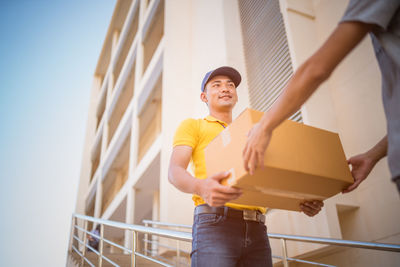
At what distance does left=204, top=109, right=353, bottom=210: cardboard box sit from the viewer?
44.5 inches

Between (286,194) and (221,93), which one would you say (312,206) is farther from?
(221,93)

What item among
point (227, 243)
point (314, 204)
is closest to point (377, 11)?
point (314, 204)

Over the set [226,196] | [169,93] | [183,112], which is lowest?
[226,196]

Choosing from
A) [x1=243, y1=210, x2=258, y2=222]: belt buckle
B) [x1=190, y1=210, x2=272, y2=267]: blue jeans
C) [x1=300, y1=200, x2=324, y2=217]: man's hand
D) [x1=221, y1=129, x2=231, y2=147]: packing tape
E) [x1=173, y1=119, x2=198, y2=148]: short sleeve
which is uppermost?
[x1=173, y1=119, x2=198, y2=148]: short sleeve

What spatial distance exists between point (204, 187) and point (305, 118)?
2.44 metres

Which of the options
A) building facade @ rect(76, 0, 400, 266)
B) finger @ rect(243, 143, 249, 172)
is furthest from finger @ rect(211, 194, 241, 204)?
building facade @ rect(76, 0, 400, 266)

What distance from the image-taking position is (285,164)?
1.12 m

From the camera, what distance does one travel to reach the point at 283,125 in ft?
4.00

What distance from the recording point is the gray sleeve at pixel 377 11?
0.82 meters

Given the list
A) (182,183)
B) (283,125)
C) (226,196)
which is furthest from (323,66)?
(182,183)

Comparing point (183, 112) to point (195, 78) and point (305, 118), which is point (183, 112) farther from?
point (305, 118)

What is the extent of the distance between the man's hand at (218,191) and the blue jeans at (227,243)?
0.19 m

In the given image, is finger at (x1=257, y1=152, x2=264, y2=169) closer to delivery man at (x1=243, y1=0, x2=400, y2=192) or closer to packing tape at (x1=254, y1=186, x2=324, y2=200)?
delivery man at (x1=243, y1=0, x2=400, y2=192)

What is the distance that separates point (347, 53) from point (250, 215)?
840 millimetres
